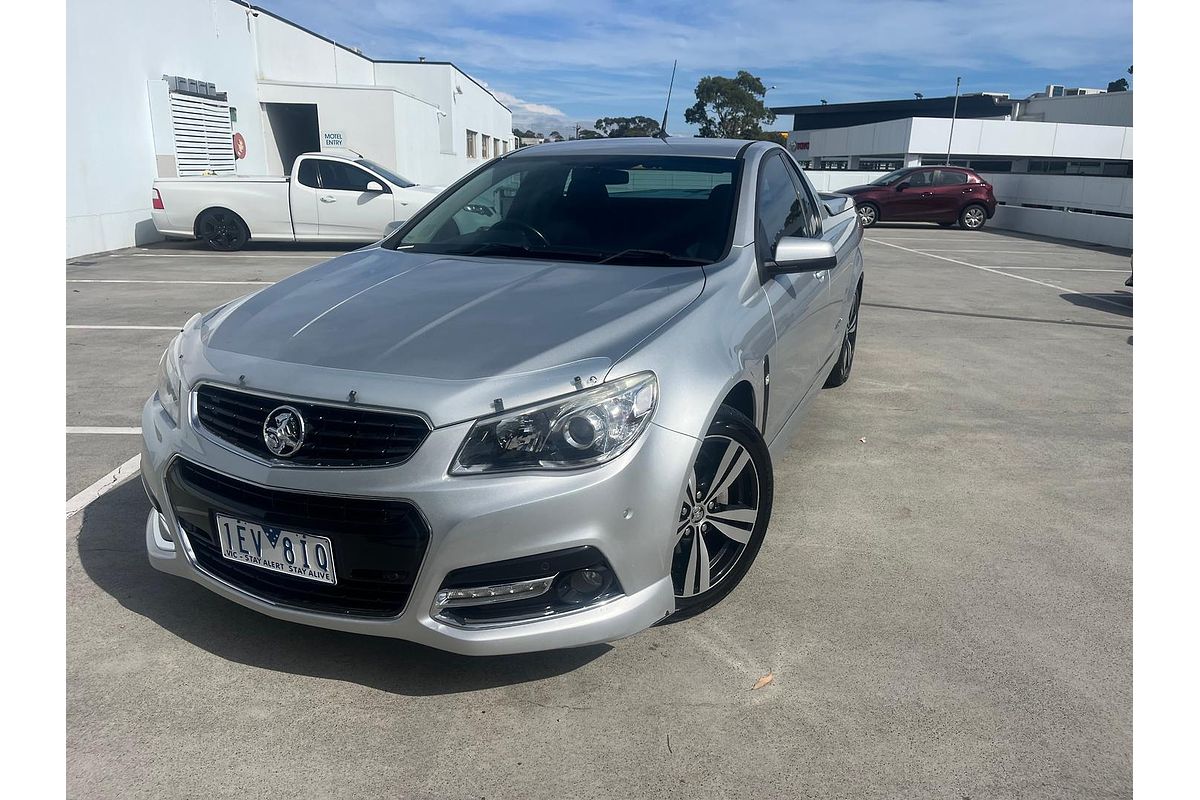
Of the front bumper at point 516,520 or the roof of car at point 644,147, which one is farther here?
the roof of car at point 644,147

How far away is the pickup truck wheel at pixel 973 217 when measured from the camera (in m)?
21.6

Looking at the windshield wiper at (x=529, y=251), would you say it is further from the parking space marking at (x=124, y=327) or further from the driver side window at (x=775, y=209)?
the parking space marking at (x=124, y=327)

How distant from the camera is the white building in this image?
12.9 meters

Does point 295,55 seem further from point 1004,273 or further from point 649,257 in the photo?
point 649,257

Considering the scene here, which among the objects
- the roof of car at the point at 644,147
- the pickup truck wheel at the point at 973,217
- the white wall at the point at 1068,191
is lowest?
the roof of car at the point at 644,147

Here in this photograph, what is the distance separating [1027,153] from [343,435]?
144ft

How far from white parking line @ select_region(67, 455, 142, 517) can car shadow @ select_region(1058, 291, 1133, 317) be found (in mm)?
9696

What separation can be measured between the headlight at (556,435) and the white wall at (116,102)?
12.9 meters

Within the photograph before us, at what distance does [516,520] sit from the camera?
7.30 ft

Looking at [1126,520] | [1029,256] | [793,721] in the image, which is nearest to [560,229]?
[793,721]

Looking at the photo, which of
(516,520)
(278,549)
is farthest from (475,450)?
(278,549)

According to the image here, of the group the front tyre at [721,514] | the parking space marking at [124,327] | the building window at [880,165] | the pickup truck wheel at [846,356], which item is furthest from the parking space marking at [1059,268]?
the building window at [880,165]

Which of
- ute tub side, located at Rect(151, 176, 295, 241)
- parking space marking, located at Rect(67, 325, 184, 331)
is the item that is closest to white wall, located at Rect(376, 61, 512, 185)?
ute tub side, located at Rect(151, 176, 295, 241)
